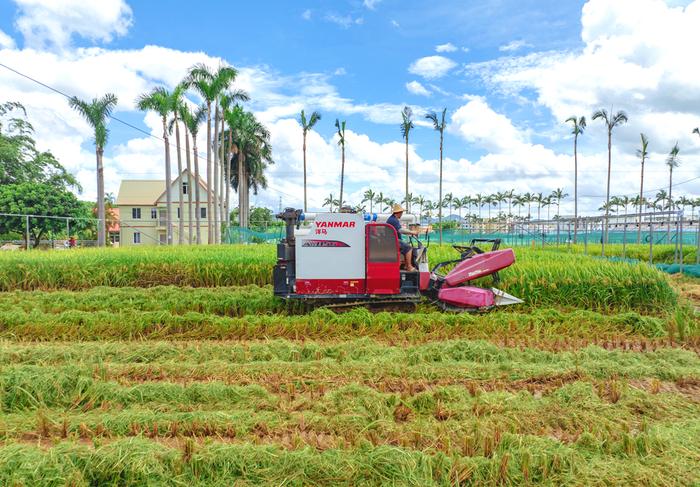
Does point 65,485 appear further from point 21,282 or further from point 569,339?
point 21,282

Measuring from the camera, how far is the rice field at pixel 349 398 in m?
3.28

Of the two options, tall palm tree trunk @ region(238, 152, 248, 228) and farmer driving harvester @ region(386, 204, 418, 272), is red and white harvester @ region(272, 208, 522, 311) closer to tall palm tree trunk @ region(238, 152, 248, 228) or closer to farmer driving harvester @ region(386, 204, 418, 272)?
farmer driving harvester @ region(386, 204, 418, 272)

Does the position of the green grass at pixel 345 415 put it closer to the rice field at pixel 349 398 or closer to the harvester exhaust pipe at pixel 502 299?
the rice field at pixel 349 398

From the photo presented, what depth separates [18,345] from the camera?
22.9ft

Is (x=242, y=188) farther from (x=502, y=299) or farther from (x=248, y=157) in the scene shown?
(x=502, y=299)

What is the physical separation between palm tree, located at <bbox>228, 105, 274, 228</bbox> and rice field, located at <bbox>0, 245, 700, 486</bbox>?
119 ft

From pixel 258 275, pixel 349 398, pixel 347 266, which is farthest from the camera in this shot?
pixel 258 275

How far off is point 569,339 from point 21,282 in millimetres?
14176

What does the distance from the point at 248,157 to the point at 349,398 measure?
4470 centimetres

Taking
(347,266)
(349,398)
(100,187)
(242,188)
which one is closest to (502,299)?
(347,266)

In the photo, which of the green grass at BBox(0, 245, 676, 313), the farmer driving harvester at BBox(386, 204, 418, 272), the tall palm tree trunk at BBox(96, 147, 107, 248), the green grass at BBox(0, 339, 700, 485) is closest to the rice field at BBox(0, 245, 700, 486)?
the green grass at BBox(0, 339, 700, 485)

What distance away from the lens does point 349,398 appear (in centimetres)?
454

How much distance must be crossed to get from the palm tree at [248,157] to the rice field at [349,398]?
36342 mm

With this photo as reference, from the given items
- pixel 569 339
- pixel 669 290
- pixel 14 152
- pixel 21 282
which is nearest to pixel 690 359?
pixel 569 339
